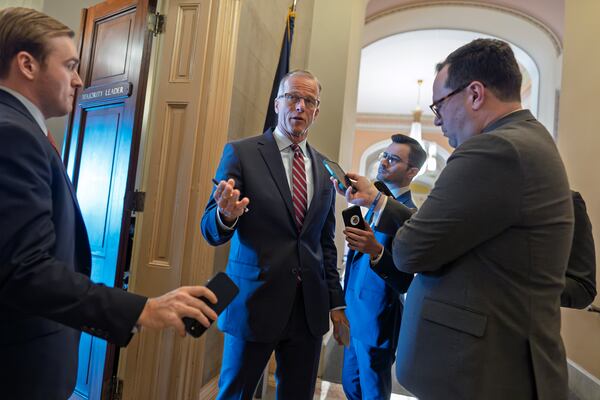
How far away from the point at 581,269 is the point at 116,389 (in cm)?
223

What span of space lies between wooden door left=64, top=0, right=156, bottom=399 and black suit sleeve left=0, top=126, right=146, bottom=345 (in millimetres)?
1352

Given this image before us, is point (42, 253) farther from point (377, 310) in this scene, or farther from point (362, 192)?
point (377, 310)

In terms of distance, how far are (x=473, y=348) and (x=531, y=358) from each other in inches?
5.5

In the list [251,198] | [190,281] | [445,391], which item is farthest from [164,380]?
[445,391]

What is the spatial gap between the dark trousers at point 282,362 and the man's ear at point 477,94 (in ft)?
2.82

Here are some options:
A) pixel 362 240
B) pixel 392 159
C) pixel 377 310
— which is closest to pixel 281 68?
pixel 392 159

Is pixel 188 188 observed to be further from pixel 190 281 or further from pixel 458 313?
pixel 458 313

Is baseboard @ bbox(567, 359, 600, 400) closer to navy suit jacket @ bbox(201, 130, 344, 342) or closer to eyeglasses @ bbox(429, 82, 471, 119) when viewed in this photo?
navy suit jacket @ bbox(201, 130, 344, 342)

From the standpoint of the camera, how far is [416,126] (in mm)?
8141

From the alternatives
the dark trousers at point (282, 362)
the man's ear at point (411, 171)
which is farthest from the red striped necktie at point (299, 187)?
the man's ear at point (411, 171)

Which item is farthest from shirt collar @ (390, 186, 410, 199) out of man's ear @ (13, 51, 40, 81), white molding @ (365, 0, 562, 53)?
white molding @ (365, 0, 562, 53)

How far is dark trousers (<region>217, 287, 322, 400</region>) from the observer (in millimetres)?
1331

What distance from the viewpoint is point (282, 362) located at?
1.44 meters

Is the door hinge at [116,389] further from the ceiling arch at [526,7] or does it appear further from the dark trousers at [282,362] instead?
the ceiling arch at [526,7]
